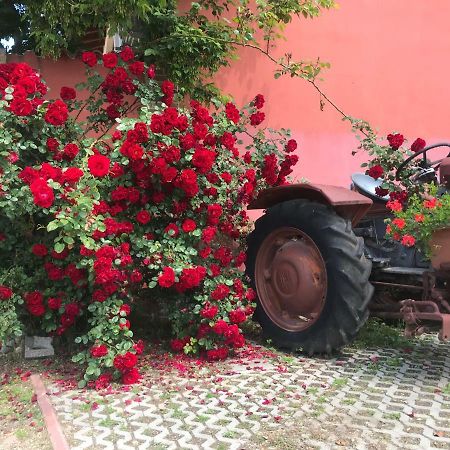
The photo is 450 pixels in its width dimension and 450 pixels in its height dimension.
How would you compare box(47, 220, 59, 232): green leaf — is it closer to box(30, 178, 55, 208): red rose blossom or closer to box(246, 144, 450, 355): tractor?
box(30, 178, 55, 208): red rose blossom

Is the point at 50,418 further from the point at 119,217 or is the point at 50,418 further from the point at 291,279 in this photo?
the point at 291,279

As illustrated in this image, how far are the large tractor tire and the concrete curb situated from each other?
1.59 metres

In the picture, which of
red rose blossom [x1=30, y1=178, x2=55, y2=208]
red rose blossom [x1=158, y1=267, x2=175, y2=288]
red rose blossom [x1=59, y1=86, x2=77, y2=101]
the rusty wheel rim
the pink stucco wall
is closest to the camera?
red rose blossom [x1=30, y1=178, x2=55, y2=208]

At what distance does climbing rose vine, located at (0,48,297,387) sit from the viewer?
2.95 m

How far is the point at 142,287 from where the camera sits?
3.70m

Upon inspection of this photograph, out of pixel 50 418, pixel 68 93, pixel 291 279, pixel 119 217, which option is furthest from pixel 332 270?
pixel 68 93

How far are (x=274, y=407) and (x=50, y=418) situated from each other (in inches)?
44.1

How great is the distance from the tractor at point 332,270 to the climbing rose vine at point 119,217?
0.24 meters

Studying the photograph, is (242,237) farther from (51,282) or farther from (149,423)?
(149,423)

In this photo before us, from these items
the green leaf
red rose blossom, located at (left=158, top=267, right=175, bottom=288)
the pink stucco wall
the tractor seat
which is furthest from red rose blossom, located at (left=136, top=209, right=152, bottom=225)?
the pink stucco wall

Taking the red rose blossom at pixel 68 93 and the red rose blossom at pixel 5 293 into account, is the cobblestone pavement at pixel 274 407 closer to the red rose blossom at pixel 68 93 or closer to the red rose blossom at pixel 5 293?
the red rose blossom at pixel 5 293

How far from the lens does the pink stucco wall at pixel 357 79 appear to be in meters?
5.75

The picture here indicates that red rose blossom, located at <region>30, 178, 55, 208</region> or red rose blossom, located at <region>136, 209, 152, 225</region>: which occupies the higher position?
red rose blossom, located at <region>30, 178, 55, 208</region>

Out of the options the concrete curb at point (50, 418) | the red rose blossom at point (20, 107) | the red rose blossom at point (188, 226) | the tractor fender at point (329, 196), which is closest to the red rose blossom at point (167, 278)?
the red rose blossom at point (188, 226)
